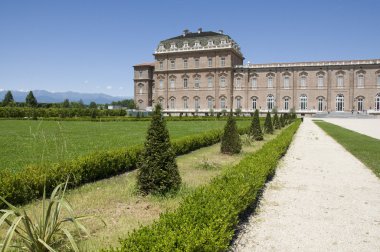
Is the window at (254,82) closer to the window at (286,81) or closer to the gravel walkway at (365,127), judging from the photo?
the window at (286,81)

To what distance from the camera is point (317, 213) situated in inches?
208

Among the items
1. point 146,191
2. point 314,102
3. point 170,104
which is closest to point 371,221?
point 146,191

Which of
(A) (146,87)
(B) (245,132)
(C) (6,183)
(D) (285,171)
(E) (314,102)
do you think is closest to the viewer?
(C) (6,183)

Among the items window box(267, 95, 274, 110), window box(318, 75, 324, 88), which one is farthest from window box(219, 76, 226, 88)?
window box(318, 75, 324, 88)

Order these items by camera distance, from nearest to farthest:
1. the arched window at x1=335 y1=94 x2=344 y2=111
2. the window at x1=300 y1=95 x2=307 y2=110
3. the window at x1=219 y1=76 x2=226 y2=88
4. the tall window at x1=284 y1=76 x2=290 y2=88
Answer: the arched window at x1=335 y1=94 x2=344 y2=111
the window at x1=300 y1=95 x2=307 y2=110
the tall window at x1=284 y1=76 x2=290 y2=88
the window at x1=219 y1=76 x2=226 y2=88

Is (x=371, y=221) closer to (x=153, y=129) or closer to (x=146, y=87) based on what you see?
(x=153, y=129)

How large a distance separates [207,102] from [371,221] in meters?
54.2

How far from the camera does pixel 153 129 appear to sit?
239 inches

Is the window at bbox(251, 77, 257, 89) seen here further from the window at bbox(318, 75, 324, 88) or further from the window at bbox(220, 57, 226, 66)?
the window at bbox(318, 75, 324, 88)

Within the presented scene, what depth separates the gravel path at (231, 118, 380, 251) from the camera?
409 centimetres

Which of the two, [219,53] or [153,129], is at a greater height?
[219,53]

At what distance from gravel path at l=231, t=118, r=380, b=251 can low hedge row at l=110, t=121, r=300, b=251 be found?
442mm

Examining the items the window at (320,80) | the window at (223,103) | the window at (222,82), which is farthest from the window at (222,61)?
the window at (320,80)

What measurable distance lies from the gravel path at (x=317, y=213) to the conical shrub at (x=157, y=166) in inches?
63.4
